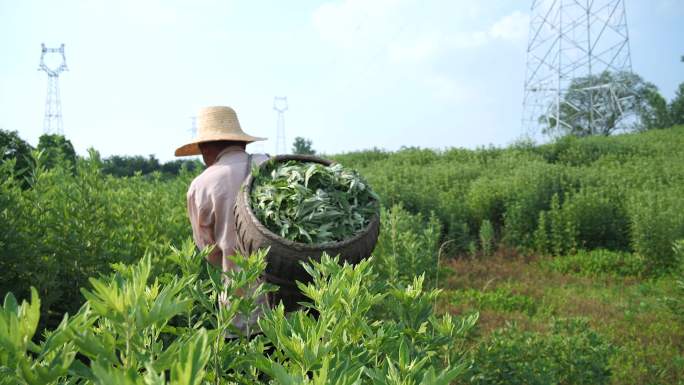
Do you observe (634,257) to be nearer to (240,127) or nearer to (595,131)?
(240,127)

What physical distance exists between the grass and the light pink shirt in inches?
77.9

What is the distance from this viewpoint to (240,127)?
12.4 ft

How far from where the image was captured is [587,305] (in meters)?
6.91

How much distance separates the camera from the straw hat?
358cm

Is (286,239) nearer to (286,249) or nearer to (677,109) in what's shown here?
(286,249)

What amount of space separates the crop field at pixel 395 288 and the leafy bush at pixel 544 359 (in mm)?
12

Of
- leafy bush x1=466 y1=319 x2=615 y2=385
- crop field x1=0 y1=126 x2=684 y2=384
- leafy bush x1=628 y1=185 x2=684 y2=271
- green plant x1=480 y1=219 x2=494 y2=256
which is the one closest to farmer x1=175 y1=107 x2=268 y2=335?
crop field x1=0 y1=126 x2=684 y2=384

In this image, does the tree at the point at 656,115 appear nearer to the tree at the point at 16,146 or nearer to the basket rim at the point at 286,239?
the tree at the point at 16,146

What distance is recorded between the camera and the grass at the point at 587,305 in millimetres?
4969

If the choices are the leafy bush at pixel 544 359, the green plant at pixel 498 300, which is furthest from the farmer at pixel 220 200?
the green plant at pixel 498 300

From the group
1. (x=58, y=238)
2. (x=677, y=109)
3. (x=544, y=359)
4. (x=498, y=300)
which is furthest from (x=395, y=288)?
(x=677, y=109)

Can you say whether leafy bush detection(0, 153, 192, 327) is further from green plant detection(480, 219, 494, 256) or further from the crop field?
green plant detection(480, 219, 494, 256)

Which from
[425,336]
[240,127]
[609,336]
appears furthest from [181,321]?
[609,336]

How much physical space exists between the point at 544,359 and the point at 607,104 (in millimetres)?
38199
